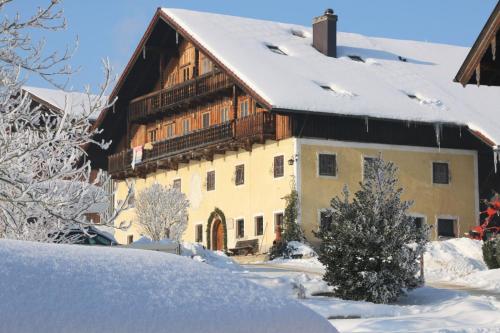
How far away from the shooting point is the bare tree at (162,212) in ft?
122

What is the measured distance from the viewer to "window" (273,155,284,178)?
119ft

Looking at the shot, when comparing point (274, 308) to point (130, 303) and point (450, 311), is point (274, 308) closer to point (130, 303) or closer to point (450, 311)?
point (130, 303)

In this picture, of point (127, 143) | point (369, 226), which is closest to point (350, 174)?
point (127, 143)

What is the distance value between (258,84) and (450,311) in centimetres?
1885

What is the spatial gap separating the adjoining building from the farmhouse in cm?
1802

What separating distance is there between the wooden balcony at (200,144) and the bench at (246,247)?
134 inches

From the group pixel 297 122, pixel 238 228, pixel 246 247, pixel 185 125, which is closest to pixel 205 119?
pixel 185 125

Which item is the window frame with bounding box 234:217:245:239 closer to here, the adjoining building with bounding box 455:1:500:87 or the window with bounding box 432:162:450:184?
the window with bounding box 432:162:450:184

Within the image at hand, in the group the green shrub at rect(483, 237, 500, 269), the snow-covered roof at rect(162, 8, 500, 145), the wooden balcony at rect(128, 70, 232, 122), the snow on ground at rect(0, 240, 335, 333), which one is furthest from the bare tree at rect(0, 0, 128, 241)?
the wooden balcony at rect(128, 70, 232, 122)

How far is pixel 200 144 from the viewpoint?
131 ft

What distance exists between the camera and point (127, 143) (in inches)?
1857

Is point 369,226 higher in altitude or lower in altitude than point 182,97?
lower

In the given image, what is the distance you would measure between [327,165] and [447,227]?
514cm

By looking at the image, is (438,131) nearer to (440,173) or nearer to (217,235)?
(440,173)
